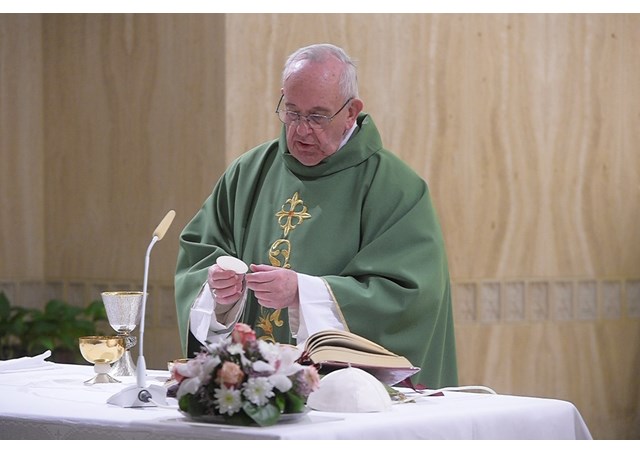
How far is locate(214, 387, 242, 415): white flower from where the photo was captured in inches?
121

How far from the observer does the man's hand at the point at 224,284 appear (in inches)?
168

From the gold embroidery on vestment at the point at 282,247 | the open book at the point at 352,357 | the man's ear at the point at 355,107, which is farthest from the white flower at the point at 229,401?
the man's ear at the point at 355,107

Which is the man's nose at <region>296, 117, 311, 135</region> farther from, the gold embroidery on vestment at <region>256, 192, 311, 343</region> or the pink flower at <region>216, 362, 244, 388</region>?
the pink flower at <region>216, 362, 244, 388</region>

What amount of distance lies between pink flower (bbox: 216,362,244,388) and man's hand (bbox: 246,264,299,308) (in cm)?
106

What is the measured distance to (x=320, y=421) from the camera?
318 cm

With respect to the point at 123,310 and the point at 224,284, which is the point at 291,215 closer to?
the point at 224,284

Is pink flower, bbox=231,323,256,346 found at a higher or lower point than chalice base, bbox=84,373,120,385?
higher

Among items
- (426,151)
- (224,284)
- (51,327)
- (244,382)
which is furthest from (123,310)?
(426,151)

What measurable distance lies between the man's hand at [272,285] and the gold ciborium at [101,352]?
466 mm

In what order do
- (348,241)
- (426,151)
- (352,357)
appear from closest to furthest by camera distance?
(352,357), (348,241), (426,151)

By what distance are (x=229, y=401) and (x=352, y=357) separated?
2.15 feet


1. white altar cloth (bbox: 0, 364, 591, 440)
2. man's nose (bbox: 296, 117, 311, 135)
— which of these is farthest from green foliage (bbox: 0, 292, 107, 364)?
white altar cloth (bbox: 0, 364, 591, 440)

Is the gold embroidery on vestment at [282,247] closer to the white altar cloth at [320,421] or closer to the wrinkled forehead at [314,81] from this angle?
the wrinkled forehead at [314,81]

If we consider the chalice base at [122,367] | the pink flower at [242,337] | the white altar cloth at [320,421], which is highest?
the pink flower at [242,337]
